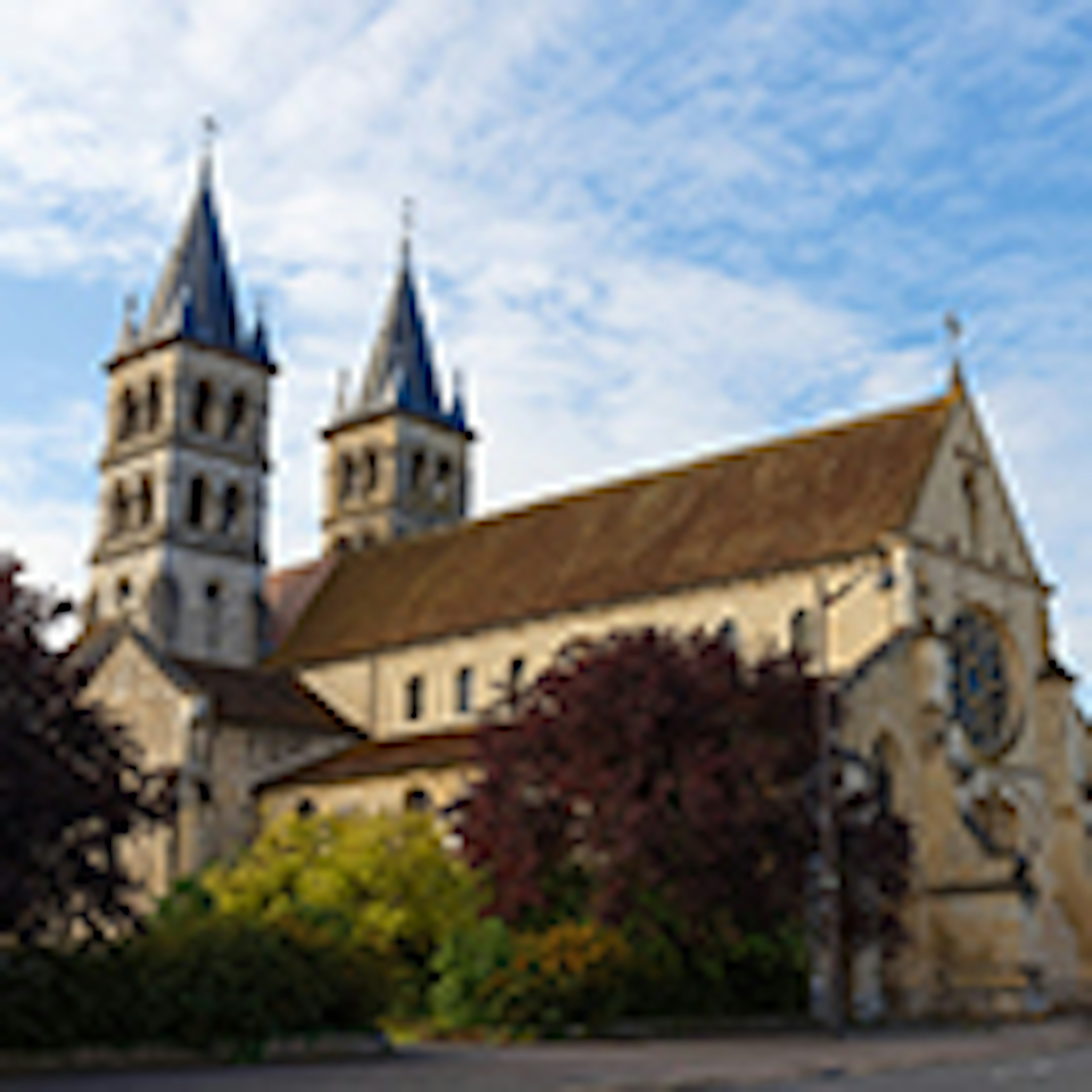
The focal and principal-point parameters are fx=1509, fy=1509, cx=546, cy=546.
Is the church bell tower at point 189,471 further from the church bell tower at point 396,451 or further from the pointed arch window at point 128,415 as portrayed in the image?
the church bell tower at point 396,451

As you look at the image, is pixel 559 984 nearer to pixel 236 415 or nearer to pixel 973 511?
pixel 973 511

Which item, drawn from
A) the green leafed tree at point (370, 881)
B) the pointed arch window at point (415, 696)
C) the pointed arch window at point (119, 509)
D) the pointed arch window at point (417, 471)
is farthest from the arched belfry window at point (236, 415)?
the green leafed tree at point (370, 881)

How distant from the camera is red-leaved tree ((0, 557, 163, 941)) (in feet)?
65.4

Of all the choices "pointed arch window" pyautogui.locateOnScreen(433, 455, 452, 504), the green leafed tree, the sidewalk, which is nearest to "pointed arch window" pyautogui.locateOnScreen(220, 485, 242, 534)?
"pointed arch window" pyautogui.locateOnScreen(433, 455, 452, 504)

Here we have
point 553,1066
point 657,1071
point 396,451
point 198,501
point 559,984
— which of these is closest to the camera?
point 657,1071

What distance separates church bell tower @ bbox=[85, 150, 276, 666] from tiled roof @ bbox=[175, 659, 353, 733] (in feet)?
15.6

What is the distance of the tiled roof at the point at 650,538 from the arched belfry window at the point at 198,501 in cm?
578

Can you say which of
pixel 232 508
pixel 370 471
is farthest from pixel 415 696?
pixel 370 471

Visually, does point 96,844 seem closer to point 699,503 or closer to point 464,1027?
point 464,1027

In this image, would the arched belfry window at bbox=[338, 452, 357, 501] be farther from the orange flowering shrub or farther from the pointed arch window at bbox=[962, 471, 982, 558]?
the orange flowering shrub

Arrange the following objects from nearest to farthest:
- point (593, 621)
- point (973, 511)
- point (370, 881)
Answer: point (370, 881) < point (973, 511) < point (593, 621)

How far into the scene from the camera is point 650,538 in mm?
45375

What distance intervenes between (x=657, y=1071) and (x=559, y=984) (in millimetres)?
6987

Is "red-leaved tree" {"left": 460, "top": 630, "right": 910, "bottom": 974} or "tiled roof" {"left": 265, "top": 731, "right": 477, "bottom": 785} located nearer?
"red-leaved tree" {"left": 460, "top": 630, "right": 910, "bottom": 974}
